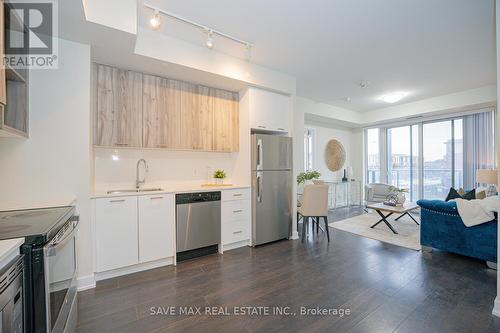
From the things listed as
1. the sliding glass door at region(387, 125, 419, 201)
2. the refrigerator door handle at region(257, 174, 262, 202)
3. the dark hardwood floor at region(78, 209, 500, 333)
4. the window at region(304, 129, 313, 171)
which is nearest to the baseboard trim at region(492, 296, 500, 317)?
the dark hardwood floor at region(78, 209, 500, 333)

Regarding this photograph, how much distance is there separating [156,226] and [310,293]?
1.89 m

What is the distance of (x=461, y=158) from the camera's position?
5141 millimetres

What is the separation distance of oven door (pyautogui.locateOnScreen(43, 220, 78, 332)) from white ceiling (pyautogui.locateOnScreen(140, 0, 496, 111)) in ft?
7.20

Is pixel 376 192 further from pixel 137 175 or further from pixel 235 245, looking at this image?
pixel 137 175

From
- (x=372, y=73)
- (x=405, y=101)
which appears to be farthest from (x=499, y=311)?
(x=405, y=101)

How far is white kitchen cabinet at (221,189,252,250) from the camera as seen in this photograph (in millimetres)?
3266

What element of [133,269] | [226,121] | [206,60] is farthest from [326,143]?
[133,269]

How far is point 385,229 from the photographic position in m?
4.32

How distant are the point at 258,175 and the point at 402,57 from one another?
2705 mm

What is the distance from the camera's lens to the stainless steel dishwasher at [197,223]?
2.90 meters

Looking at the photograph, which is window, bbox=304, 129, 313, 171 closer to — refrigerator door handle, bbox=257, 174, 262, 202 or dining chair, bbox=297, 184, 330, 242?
dining chair, bbox=297, 184, 330, 242

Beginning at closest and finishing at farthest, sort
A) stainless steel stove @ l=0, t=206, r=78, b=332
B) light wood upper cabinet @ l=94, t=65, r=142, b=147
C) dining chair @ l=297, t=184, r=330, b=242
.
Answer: stainless steel stove @ l=0, t=206, r=78, b=332, light wood upper cabinet @ l=94, t=65, r=142, b=147, dining chair @ l=297, t=184, r=330, b=242

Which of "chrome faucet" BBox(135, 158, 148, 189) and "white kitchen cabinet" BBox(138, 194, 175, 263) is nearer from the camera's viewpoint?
"white kitchen cabinet" BBox(138, 194, 175, 263)

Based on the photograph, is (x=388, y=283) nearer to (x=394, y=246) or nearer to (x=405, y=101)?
(x=394, y=246)
